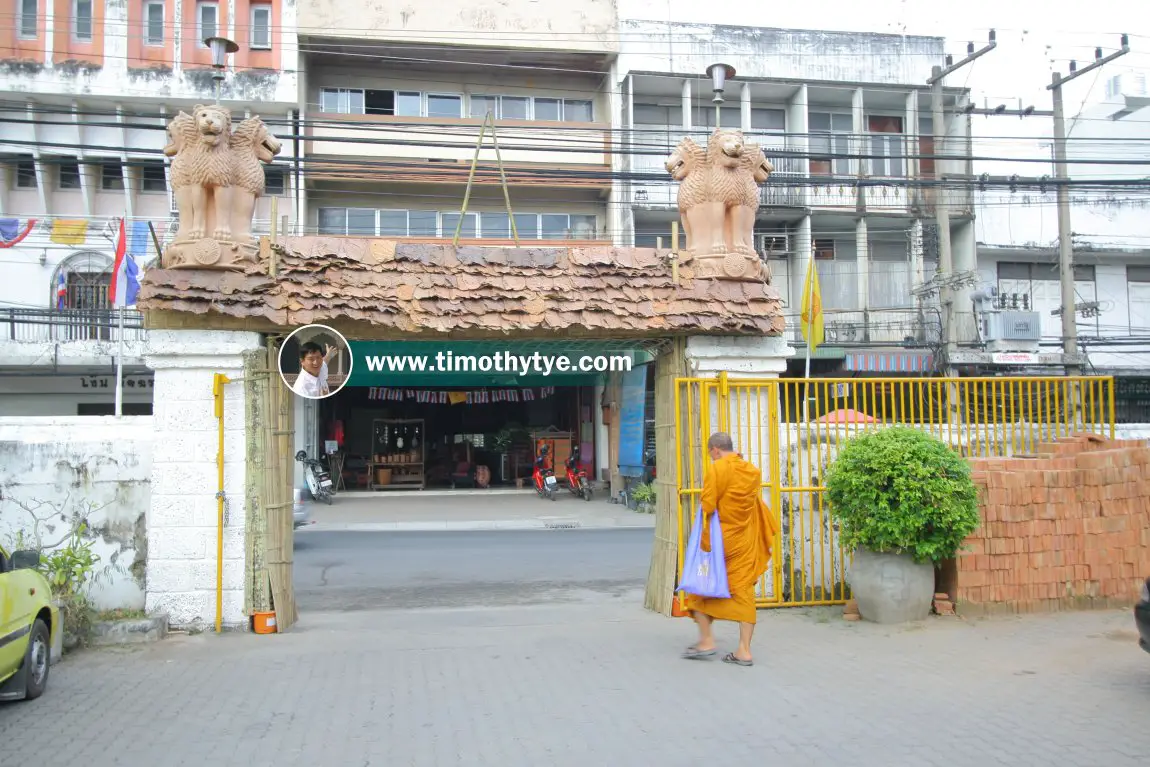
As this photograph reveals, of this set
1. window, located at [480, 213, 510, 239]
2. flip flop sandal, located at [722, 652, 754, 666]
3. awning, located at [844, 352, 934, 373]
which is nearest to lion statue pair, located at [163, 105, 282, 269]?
flip flop sandal, located at [722, 652, 754, 666]

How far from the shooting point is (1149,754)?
15.7 feet

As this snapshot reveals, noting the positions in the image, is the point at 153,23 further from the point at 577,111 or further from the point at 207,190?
the point at 207,190

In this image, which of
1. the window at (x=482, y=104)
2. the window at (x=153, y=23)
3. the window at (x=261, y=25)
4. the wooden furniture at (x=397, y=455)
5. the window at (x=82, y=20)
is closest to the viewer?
the window at (x=82, y=20)

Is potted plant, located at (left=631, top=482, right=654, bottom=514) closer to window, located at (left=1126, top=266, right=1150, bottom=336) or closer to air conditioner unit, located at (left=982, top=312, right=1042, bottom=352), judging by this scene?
air conditioner unit, located at (left=982, top=312, right=1042, bottom=352)

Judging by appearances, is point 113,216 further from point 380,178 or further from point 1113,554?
point 1113,554

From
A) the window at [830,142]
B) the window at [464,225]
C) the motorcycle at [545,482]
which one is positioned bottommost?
the motorcycle at [545,482]

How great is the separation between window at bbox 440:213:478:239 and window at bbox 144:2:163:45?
8506 mm

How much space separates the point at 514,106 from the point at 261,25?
23.1ft

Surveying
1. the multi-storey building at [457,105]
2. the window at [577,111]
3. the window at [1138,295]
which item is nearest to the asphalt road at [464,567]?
the multi-storey building at [457,105]

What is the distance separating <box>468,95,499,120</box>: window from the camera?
25.1 m

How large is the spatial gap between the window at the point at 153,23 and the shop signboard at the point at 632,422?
15.1 m

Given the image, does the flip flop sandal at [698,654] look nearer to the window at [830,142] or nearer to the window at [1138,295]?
the window at [830,142]

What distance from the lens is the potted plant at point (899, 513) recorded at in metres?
7.57

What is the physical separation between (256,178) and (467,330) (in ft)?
8.03
